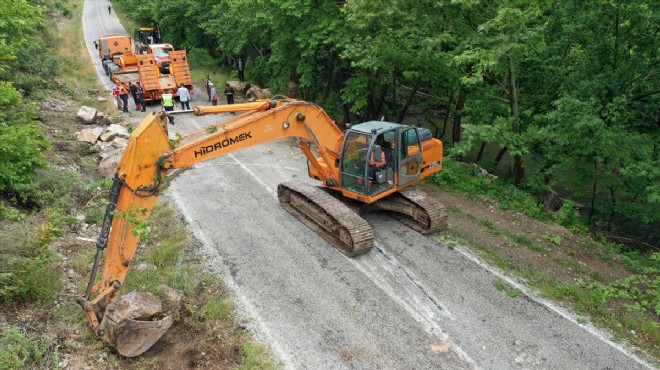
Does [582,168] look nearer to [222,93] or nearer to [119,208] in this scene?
[119,208]

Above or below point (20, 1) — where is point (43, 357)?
below

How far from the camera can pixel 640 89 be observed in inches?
497

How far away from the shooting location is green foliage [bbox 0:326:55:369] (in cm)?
619

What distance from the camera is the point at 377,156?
1033 cm

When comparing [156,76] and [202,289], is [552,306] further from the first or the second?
[156,76]

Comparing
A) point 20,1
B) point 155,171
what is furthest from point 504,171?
point 20,1

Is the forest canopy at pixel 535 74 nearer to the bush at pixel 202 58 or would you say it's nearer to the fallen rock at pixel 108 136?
the fallen rock at pixel 108 136

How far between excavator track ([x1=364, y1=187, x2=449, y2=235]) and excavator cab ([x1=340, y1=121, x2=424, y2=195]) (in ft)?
1.60

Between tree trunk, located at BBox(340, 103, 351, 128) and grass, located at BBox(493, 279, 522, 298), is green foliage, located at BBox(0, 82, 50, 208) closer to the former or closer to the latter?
grass, located at BBox(493, 279, 522, 298)

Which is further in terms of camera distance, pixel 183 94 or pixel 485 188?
pixel 183 94

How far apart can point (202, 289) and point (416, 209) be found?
5228mm

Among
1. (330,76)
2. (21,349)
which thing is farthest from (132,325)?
(330,76)

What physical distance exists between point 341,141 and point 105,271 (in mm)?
6032

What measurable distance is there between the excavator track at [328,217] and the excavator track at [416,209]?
1263mm
